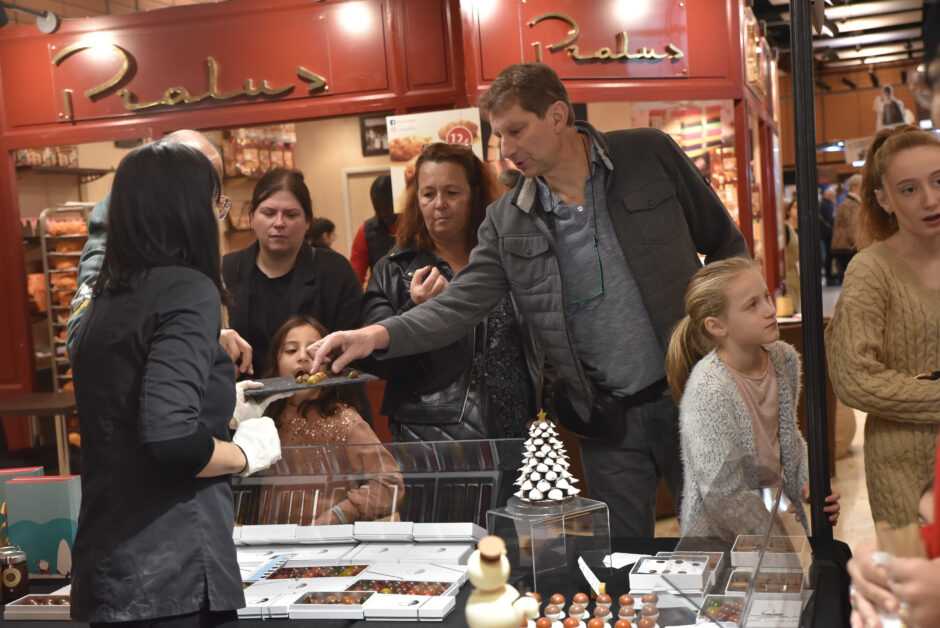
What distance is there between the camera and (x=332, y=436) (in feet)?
8.84

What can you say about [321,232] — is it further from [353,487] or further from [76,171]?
[353,487]

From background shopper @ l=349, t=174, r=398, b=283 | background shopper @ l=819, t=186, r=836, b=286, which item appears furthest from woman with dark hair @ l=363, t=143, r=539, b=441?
background shopper @ l=819, t=186, r=836, b=286

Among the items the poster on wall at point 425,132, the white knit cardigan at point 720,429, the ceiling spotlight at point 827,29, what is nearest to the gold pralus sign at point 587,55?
the poster on wall at point 425,132

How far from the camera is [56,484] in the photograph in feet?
7.59

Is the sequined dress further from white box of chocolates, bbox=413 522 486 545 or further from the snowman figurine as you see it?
the snowman figurine

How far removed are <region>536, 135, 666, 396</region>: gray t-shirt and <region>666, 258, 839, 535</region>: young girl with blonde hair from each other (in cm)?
10

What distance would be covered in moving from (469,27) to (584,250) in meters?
3.67

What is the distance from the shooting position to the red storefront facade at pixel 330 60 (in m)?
5.80

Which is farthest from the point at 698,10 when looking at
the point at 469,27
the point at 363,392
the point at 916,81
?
the point at 916,81

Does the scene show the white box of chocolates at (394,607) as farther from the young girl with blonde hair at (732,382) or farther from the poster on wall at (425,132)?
the poster on wall at (425,132)

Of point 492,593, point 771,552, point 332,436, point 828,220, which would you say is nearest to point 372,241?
point 332,436

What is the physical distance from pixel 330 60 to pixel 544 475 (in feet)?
15.1

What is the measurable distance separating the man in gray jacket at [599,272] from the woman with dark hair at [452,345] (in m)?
0.16

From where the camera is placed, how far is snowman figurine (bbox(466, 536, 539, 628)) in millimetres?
1142
